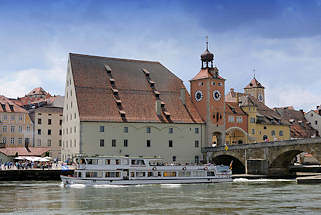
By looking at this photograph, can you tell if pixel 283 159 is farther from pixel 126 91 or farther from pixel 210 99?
pixel 126 91

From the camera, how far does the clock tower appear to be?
Answer: 271 feet

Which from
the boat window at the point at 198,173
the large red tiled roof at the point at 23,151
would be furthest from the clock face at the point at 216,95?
the large red tiled roof at the point at 23,151

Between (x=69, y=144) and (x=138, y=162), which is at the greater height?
(x=69, y=144)

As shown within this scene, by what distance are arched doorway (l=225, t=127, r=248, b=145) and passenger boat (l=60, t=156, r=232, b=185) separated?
2690 centimetres

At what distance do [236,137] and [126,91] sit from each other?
24.3 meters

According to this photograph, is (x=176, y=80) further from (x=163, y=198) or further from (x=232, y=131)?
(x=163, y=198)

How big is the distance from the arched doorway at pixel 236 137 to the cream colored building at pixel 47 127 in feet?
97.2

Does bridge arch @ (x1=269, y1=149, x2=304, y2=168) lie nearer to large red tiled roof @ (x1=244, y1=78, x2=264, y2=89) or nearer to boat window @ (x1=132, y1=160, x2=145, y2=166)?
boat window @ (x1=132, y1=160, x2=145, y2=166)

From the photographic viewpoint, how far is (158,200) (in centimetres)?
4303

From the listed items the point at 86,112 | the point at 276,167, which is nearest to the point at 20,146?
the point at 86,112

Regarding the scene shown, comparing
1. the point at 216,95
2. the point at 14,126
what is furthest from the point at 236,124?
the point at 14,126

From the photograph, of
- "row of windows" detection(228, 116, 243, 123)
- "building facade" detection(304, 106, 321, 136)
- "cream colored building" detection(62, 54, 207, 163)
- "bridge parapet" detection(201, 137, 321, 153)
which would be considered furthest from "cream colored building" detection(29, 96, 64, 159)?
"building facade" detection(304, 106, 321, 136)

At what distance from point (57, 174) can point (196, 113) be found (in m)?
25.6

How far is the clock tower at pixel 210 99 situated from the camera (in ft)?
271
